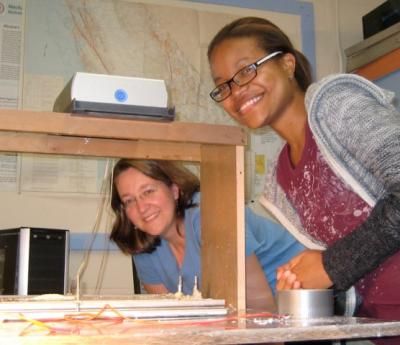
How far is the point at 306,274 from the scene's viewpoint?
31.4 inches

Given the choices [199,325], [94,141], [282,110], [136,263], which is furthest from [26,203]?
[199,325]

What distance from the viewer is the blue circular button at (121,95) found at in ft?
3.15

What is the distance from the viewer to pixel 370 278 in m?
0.85

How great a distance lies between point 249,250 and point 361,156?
0.50m

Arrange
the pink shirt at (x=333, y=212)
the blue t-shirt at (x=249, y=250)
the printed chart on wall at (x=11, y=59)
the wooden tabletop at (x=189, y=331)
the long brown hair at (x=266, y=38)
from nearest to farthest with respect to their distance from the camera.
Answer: the wooden tabletop at (x=189, y=331) → the pink shirt at (x=333, y=212) → the long brown hair at (x=266, y=38) → the blue t-shirt at (x=249, y=250) → the printed chart on wall at (x=11, y=59)

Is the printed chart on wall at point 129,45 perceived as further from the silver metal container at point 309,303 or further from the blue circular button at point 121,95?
the silver metal container at point 309,303

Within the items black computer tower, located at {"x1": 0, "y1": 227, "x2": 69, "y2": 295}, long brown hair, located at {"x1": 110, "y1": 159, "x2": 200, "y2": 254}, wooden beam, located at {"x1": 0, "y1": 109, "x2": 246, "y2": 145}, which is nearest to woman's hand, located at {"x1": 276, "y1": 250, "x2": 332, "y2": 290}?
wooden beam, located at {"x1": 0, "y1": 109, "x2": 246, "y2": 145}

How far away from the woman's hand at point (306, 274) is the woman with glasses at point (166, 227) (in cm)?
40

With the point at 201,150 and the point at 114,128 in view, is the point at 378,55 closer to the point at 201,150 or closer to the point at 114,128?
the point at 201,150

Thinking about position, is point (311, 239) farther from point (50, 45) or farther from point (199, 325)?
point (50, 45)

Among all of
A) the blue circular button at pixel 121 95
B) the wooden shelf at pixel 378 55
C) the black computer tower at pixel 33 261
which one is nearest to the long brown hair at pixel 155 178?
the black computer tower at pixel 33 261

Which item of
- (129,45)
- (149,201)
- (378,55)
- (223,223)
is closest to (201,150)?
(223,223)

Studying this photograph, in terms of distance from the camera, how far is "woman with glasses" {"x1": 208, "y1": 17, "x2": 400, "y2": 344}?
2.37 ft

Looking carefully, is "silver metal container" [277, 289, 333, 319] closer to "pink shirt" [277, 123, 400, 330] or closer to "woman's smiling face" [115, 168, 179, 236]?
"pink shirt" [277, 123, 400, 330]
